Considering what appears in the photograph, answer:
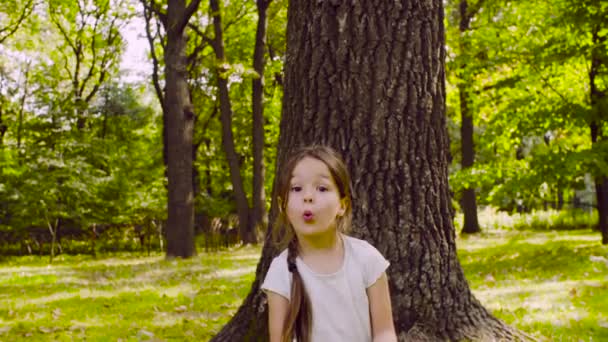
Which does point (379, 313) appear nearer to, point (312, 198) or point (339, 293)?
point (339, 293)

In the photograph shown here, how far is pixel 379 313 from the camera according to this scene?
305 cm

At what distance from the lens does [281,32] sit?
84.3 ft

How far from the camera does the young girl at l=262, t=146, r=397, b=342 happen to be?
9.72ft

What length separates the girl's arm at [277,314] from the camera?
299 centimetres

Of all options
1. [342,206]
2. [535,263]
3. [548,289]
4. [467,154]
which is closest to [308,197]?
[342,206]

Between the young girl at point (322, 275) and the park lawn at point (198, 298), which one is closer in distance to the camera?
the young girl at point (322, 275)

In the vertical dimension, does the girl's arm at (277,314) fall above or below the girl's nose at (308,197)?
below

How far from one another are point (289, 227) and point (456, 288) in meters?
1.72

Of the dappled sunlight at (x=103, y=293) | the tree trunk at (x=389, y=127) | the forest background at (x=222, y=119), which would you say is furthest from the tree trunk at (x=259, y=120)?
the tree trunk at (x=389, y=127)

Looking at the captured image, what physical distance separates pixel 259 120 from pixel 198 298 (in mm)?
12534

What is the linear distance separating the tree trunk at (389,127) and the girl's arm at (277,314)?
4.09 ft

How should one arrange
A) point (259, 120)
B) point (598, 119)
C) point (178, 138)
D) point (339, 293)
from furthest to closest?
1. point (259, 120)
2. point (178, 138)
3. point (598, 119)
4. point (339, 293)

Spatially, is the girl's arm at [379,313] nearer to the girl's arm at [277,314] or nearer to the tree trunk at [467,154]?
the girl's arm at [277,314]

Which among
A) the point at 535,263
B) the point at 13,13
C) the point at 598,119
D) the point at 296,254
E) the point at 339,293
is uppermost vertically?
the point at 13,13
